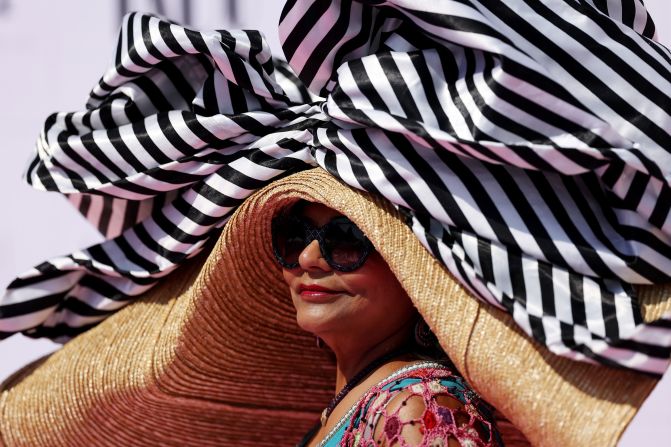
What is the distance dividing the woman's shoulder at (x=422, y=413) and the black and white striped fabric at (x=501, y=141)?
0.18 m

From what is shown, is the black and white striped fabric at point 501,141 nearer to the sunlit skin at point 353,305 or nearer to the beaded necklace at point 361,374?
the sunlit skin at point 353,305

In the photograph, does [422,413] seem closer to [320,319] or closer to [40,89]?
[320,319]

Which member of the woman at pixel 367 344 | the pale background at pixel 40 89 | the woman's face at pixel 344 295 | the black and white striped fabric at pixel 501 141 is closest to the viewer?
the black and white striped fabric at pixel 501 141

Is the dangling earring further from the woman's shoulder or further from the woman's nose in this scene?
the woman's nose

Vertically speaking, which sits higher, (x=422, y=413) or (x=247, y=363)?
(x=422, y=413)

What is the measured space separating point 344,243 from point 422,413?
0.27m

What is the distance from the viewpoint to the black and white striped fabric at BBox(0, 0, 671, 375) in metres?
1.22

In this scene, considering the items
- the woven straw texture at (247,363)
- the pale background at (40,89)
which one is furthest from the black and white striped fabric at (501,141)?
the pale background at (40,89)

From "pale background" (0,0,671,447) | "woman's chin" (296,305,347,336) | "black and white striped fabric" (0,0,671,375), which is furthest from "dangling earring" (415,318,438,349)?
"pale background" (0,0,671,447)

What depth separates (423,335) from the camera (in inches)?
59.5

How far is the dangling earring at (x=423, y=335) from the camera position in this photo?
1.51m

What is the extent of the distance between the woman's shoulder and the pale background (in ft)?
4.75

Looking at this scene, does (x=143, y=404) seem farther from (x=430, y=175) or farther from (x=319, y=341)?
(x=430, y=175)

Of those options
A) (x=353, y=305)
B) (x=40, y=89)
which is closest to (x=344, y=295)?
(x=353, y=305)
